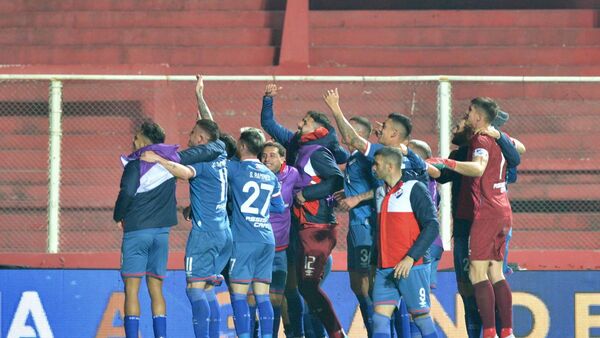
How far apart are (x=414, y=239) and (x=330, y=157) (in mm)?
1871

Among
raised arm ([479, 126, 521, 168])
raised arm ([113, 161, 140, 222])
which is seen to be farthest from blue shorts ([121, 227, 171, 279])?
raised arm ([479, 126, 521, 168])

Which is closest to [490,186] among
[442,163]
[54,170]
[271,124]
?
[442,163]

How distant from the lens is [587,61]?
1761 cm

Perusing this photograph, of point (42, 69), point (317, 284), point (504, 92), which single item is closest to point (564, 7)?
point (504, 92)

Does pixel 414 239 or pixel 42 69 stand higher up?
pixel 42 69

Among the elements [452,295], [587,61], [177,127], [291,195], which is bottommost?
[452,295]

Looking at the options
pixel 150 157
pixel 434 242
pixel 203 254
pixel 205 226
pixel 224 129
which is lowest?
pixel 203 254

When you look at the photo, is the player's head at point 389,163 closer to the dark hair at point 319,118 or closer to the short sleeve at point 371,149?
the short sleeve at point 371,149

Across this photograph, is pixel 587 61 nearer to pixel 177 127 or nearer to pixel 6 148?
pixel 177 127

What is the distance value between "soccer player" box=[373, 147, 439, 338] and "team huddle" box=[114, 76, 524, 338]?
12 millimetres

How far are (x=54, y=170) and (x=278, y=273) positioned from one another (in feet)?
11.2

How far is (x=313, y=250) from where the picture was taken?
38.0ft

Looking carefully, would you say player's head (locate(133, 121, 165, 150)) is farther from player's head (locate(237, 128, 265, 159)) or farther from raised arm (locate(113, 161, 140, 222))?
player's head (locate(237, 128, 265, 159))

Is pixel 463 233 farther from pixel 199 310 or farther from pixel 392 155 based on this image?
pixel 199 310
